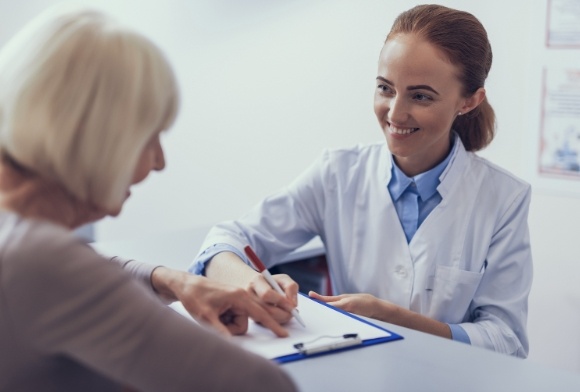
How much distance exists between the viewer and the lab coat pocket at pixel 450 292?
1.62m

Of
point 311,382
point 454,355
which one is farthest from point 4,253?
point 454,355

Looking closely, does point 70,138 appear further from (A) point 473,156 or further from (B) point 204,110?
(B) point 204,110

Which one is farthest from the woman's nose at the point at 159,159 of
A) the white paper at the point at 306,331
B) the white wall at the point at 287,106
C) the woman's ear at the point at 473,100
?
the white wall at the point at 287,106

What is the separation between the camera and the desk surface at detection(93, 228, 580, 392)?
1.10 metres

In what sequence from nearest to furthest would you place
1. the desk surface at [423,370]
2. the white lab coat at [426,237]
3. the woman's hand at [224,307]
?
1. the desk surface at [423,370]
2. the woman's hand at [224,307]
3. the white lab coat at [426,237]

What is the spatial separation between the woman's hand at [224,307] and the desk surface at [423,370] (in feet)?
0.41

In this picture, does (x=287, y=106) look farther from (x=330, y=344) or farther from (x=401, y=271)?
(x=330, y=344)

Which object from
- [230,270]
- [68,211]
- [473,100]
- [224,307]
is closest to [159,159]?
[68,211]

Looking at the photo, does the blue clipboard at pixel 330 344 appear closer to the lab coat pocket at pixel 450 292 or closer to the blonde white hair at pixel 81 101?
the lab coat pocket at pixel 450 292

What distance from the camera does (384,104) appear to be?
1691mm

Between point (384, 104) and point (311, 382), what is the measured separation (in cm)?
77

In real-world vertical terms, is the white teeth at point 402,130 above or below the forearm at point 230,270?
above

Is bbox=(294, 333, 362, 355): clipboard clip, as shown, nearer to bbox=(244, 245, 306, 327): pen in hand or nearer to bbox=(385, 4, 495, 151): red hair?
bbox=(244, 245, 306, 327): pen in hand

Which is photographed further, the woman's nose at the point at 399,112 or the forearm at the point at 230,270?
the woman's nose at the point at 399,112
